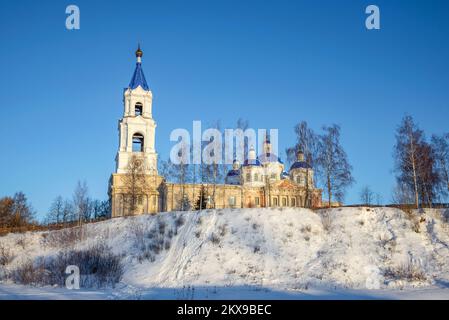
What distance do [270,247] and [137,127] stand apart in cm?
3462

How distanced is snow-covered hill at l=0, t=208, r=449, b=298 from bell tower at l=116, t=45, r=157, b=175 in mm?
23243

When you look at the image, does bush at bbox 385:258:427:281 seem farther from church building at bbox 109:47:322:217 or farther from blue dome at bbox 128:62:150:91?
blue dome at bbox 128:62:150:91

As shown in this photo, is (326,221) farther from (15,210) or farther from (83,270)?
(15,210)

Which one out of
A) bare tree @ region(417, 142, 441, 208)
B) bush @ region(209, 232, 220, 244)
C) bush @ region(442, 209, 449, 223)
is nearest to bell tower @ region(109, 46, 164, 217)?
bush @ region(209, 232, 220, 244)

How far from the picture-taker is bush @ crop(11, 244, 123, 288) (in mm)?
19250

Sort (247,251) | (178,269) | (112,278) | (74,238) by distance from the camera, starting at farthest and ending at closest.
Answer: (74,238) → (247,251) → (178,269) → (112,278)

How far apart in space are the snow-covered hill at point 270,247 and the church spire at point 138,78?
96.1 feet

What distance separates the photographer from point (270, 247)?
25828mm

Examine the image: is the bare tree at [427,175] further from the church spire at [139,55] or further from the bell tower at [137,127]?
the church spire at [139,55]

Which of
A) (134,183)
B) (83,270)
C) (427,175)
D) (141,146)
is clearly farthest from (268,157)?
(83,270)

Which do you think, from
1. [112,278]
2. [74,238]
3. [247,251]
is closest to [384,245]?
[247,251]
